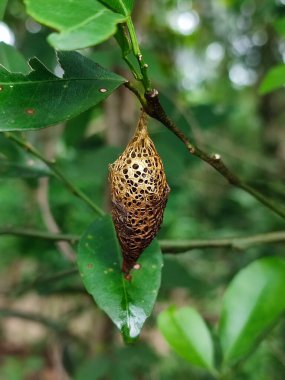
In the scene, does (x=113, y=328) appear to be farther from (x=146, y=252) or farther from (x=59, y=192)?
(x=146, y=252)

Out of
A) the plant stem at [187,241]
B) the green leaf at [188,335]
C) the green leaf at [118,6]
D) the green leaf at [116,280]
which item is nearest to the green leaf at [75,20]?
the green leaf at [118,6]

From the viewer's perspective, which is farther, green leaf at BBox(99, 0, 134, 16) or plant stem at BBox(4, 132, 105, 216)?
plant stem at BBox(4, 132, 105, 216)

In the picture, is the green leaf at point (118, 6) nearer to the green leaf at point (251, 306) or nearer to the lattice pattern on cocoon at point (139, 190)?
the lattice pattern on cocoon at point (139, 190)

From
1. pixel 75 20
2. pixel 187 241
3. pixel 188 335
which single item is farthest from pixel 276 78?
pixel 75 20

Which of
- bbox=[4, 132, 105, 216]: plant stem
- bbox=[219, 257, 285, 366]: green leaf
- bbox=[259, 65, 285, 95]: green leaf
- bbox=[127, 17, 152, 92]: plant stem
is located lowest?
bbox=[219, 257, 285, 366]: green leaf

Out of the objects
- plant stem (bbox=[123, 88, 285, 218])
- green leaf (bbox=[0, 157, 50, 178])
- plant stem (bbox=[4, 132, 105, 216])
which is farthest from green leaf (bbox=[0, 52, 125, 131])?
green leaf (bbox=[0, 157, 50, 178])

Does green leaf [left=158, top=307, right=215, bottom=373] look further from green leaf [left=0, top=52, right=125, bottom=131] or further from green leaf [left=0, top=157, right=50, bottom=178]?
green leaf [left=0, top=52, right=125, bottom=131]

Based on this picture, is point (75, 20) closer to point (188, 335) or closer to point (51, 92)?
point (51, 92)
